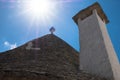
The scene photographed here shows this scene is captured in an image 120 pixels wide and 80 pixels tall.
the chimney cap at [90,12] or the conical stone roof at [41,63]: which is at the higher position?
the chimney cap at [90,12]

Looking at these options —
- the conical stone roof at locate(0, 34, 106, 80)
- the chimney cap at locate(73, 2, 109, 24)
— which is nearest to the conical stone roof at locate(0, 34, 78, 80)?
the conical stone roof at locate(0, 34, 106, 80)

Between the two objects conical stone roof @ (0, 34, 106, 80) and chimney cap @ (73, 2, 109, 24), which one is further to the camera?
chimney cap @ (73, 2, 109, 24)

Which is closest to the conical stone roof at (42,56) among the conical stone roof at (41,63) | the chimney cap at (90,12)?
the conical stone roof at (41,63)

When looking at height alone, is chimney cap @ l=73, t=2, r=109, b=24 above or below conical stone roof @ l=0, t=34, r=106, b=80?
above

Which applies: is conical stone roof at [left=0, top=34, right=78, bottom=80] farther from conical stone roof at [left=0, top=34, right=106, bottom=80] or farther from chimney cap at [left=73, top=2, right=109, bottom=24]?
chimney cap at [left=73, top=2, right=109, bottom=24]

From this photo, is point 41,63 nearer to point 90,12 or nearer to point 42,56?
point 42,56

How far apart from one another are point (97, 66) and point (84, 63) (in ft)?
2.53

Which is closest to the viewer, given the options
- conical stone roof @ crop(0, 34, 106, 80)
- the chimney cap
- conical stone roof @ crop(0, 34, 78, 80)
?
conical stone roof @ crop(0, 34, 106, 80)

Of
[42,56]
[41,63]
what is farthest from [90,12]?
[41,63]

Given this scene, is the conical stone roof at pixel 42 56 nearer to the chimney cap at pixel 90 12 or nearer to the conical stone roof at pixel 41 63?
the conical stone roof at pixel 41 63

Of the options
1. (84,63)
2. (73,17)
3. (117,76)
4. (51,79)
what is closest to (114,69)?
(117,76)

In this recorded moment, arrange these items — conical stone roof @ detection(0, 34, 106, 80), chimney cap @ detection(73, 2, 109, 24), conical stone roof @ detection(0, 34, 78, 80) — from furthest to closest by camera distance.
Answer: chimney cap @ detection(73, 2, 109, 24) → conical stone roof @ detection(0, 34, 78, 80) → conical stone roof @ detection(0, 34, 106, 80)

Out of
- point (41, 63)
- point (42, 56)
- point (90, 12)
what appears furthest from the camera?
point (90, 12)

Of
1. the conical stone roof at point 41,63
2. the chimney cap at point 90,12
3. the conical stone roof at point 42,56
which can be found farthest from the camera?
the chimney cap at point 90,12
